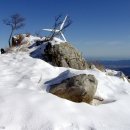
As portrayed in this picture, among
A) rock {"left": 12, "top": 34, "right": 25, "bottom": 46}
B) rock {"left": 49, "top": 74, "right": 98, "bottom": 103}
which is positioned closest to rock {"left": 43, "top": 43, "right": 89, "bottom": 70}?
rock {"left": 49, "top": 74, "right": 98, "bottom": 103}

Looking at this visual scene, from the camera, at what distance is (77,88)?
426 inches

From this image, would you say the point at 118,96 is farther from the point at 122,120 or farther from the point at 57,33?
the point at 57,33

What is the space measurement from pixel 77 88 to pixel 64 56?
7072 millimetres

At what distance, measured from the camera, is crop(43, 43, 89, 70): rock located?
17422 millimetres

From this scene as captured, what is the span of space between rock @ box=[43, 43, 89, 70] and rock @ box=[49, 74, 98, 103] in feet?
19.4

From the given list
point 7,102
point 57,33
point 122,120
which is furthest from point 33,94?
point 57,33

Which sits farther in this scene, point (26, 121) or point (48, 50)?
point (48, 50)

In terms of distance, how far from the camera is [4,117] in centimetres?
816

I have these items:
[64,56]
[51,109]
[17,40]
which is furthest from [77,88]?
[17,40]

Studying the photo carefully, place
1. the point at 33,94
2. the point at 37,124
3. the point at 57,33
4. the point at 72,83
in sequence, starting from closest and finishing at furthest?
1. the point at 37,124
2. the point at 33,94
3. the point at 72,83
4. the point at 57,33

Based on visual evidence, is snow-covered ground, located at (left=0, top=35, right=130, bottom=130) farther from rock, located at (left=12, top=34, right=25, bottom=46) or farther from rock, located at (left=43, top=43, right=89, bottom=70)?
rock, located at (left=12, top=34, right=25, bottom=46)

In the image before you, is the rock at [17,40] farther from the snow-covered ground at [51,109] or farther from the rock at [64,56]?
the snow-covered ground at [51,109]

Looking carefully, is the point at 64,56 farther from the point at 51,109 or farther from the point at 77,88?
the point at 51,109

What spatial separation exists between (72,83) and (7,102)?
113 inches
